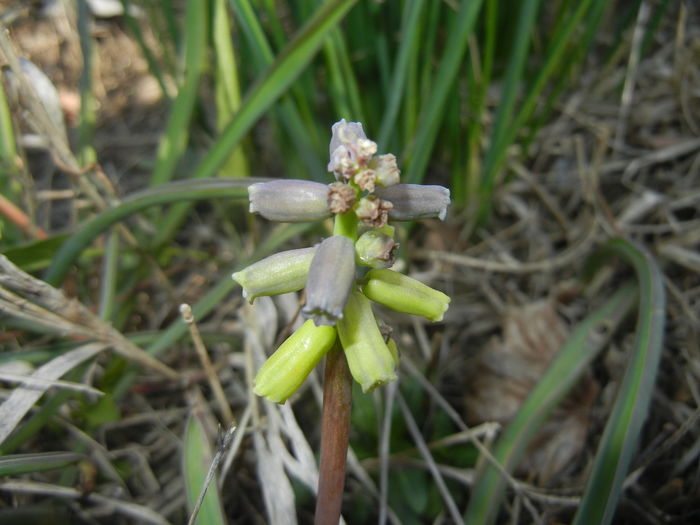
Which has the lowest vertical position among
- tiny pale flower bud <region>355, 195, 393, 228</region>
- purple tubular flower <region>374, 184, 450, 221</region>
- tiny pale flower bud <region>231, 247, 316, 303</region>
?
tiny pale flower bud <region>231, 247, 316, 303</region>

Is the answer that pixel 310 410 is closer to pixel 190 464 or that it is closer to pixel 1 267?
pixel 190 464

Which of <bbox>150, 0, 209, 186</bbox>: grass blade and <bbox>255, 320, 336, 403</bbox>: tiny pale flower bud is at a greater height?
<bbox>150, 0, 209, 186</bbox>: grass blade

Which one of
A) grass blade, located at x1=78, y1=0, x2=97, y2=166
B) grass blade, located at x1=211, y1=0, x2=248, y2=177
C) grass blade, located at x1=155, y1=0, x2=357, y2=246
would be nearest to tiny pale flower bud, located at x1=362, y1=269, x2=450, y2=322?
grass blade, located at x1=155, y1=0, x2=357, y2=246

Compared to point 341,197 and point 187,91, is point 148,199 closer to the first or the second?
point 187,91

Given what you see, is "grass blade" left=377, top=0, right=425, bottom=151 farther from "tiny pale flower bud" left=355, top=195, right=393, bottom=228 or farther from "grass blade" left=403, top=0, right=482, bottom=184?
"tiny pale flower bud" left=355, top=195, right=393, bottom=228

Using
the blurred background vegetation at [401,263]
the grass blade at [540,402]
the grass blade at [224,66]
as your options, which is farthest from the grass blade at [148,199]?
the grass blade at [540,402]

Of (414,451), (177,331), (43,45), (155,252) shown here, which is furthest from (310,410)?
(43,45)

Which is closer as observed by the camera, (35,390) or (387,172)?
(387,172)

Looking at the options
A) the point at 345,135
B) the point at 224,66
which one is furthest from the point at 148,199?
the point at 345,135
